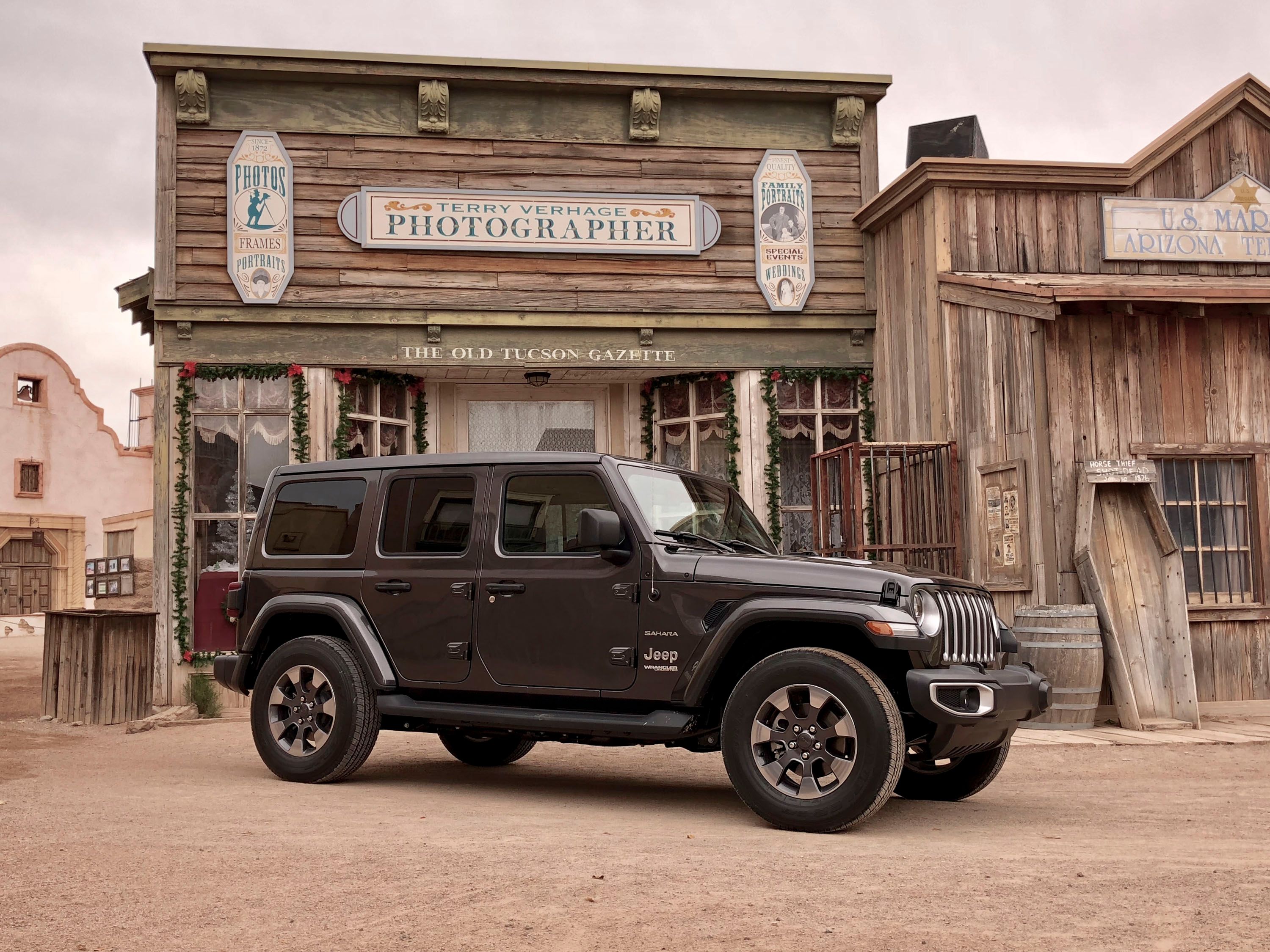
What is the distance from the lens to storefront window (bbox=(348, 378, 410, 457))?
43.3ft

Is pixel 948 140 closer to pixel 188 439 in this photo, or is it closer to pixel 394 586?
pixel 188 439

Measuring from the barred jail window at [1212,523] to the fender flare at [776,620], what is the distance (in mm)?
6071

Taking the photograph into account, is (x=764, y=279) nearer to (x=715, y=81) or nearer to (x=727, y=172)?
(x=727, y=172)

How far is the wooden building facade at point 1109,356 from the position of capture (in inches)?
412

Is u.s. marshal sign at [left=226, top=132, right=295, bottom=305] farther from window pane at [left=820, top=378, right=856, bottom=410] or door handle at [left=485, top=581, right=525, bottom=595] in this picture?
door handle at [left=485, top=581, right=525, bottom=595]

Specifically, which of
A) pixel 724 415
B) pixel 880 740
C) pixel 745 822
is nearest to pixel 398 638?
pixel 745 822

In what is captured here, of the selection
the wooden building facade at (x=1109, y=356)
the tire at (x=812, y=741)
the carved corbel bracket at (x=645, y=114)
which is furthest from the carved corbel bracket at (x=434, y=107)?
the tire at (x=812, y=741)

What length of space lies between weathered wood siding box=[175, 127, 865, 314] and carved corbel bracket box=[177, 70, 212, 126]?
0.13 metres

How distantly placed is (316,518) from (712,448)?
21.6 feet

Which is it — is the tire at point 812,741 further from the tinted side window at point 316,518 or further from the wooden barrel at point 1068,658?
the wooden barrel at point 1068,658

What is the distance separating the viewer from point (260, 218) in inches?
507

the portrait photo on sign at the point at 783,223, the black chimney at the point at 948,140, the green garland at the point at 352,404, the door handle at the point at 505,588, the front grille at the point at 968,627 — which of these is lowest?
the front grille at the point at 968,627

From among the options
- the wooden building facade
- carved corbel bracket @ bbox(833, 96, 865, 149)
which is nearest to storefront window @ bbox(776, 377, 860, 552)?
the wooden building facade

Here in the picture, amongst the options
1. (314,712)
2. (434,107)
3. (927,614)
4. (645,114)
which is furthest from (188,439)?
(927,614)
